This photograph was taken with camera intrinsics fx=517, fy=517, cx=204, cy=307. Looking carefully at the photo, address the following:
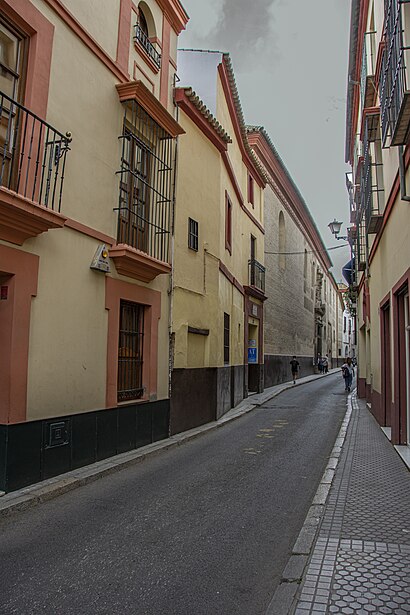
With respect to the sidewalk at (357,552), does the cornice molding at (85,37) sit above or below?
above

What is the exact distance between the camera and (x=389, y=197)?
8.95m

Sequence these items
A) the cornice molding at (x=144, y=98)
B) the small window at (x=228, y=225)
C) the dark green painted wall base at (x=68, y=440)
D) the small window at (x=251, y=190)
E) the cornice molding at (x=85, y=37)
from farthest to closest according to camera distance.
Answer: the small window at (x=251, y=190)
the small window at (x=228, y=225)
the cornice molding at (x=144, y=98)
the cornice molding at (x=85, y=37)
the dark green painted wall base at (x=68, y=440)

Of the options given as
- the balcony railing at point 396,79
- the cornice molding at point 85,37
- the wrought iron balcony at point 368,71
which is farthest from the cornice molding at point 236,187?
the balcony railing at point 396,79

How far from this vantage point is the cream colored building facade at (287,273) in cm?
2384

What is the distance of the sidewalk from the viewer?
335 cm

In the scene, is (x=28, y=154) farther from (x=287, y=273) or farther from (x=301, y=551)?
(x=287, y=273)

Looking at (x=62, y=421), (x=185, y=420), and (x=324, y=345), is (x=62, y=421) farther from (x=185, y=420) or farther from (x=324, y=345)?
(x=324, y=345)

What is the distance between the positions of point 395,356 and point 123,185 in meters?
5.41

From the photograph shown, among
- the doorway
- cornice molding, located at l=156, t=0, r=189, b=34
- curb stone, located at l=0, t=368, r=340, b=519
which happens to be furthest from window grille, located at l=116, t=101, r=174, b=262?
the doorway

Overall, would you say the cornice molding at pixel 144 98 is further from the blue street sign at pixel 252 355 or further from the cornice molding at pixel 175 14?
the blue street sign at pixel 252 355

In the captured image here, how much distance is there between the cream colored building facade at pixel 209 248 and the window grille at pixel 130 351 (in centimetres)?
121

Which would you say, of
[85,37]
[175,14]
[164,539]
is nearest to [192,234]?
[175,14]

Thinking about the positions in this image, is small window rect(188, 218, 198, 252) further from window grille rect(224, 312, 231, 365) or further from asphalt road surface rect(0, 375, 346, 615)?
asphalt road surface rect(0, 375, 346, 615)

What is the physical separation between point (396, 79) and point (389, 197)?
2.88 meters
